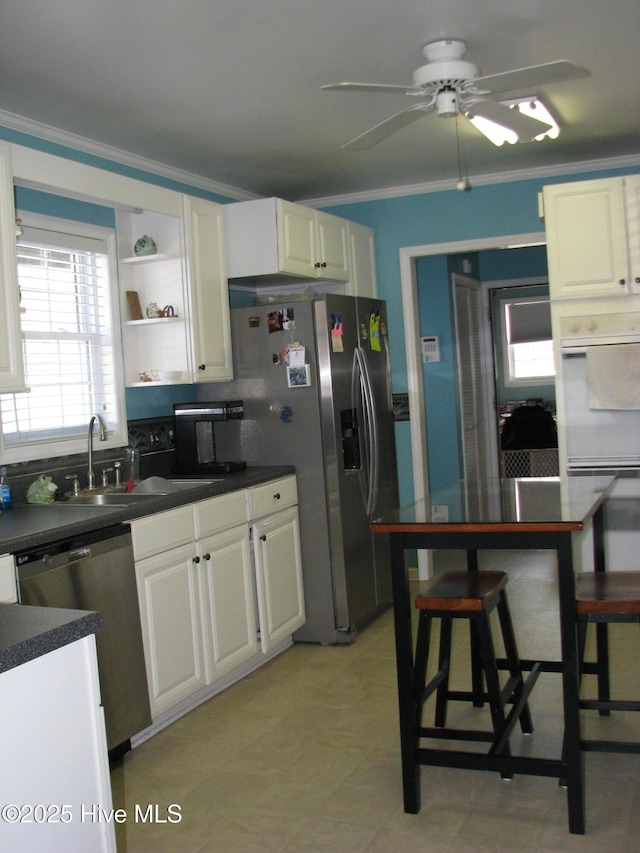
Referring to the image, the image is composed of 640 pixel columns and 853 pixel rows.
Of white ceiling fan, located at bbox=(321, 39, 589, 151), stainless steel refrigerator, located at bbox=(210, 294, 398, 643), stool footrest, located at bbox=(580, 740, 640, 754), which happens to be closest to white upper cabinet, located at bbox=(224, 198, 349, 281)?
stainless steel refrigerator, located at bbox=(210, 294, 398, 643)

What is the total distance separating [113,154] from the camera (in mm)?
4078

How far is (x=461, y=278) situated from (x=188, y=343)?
10.8 ft

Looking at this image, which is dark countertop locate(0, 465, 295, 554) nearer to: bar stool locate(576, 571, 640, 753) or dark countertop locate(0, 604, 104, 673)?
dark countertop locate(0, 604, 104, 673)

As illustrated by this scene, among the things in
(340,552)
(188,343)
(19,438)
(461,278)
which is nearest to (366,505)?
(340,552)

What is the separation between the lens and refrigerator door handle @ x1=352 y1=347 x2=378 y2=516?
14.6 feet

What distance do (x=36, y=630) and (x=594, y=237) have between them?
3603mm

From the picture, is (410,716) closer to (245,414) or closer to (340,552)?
(340,552)

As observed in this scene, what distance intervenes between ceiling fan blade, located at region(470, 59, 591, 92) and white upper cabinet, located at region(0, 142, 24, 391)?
160 cm

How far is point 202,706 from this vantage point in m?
3.55

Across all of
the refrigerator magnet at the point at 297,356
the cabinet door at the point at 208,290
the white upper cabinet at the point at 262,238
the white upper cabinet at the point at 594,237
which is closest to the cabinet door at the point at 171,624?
the cabinet door at the point at 208,290

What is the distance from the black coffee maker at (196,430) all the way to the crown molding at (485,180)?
1.89 m

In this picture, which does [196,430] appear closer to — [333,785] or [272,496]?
[272,496]

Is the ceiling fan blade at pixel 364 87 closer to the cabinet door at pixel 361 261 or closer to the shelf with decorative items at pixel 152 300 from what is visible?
the shelf with decorative items at pixel 152 300

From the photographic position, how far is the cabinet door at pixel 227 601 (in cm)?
351
